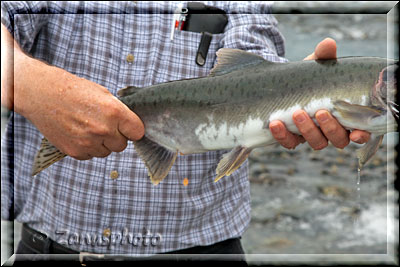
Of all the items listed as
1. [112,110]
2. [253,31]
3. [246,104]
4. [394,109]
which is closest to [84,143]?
[112,110]

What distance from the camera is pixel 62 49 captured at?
313cm

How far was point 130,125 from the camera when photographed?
2639 millimetres

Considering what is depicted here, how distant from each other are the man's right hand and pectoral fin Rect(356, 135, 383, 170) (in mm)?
1228

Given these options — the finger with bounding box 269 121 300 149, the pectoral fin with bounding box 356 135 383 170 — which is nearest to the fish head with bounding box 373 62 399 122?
the pectoral fin with bounding box 356 135 383 170

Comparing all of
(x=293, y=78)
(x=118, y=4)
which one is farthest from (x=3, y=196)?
(x=293, y=78)

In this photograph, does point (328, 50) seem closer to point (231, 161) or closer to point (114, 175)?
point (231, 161)

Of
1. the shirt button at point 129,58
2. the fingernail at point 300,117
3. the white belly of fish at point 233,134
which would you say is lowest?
the white belly of fish at point 233,134

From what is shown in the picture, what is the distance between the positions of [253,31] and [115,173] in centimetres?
133

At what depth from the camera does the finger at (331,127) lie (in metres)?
2.59

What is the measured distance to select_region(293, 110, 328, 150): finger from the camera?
8.57ft

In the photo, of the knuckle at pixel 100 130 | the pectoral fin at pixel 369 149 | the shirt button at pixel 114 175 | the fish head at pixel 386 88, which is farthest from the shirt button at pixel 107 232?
the fish head at pixel 386 88

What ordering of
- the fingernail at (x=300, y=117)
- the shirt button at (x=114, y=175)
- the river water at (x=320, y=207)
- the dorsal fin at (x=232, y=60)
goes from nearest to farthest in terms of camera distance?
the fingernail at (x=300, y=117) → the dorsal fin at (x=232, y=60) → the shirt button at (x=114, y=175) → the river water at (x=320, y=207)

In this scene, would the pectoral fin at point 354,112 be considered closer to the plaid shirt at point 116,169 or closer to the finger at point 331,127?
the finger at point 331,127

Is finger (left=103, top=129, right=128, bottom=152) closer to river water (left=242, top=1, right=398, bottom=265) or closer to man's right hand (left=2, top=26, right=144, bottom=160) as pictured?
man's right hand (left=2, top=26, right=144, bottom=160)
